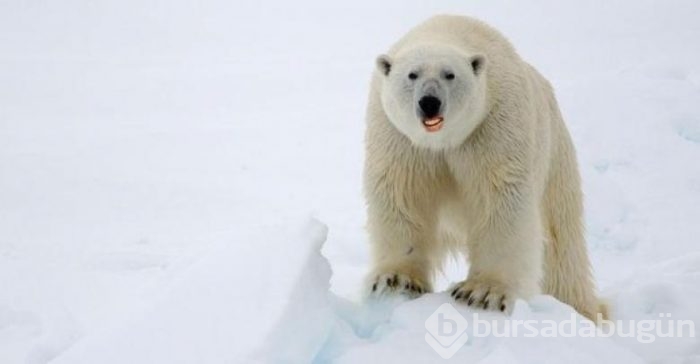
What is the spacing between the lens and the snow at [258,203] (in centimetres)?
279

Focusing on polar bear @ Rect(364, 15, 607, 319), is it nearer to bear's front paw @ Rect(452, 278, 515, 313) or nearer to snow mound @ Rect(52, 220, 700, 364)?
bear's front paw @ Rect(452, 278, 515, 313)

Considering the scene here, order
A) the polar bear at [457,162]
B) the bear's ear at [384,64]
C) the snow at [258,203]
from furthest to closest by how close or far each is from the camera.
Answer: the bear's ear at [384,64] → the polar bear at [457,162] → the snow at [258,203]

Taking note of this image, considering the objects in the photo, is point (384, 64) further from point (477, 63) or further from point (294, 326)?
point (294, 326)

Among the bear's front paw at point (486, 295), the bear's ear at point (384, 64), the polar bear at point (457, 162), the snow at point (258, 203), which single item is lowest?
the snow at point (258, 203)

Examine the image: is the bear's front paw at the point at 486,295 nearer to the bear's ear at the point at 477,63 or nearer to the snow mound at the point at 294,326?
the snow mound at the point at 294,326

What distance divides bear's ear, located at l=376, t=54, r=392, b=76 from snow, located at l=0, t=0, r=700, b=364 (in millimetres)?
721

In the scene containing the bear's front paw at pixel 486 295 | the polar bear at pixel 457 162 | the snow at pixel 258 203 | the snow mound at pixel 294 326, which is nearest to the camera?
the snow mound at pixel 294 326

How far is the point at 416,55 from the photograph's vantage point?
3379 millimetres

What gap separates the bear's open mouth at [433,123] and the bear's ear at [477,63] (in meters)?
0.32

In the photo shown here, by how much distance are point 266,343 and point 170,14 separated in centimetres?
3535

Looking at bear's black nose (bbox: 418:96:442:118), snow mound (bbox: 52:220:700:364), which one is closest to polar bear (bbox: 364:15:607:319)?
bear's black nose (bbox: 418:96:442:118)

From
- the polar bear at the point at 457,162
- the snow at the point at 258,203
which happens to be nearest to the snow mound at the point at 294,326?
the snow at the point at 258,203

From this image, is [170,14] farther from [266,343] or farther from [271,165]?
[266,343]

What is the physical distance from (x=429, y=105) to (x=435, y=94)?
2.4 inches
